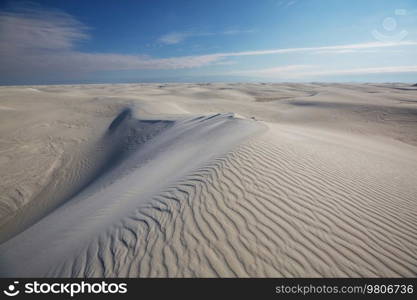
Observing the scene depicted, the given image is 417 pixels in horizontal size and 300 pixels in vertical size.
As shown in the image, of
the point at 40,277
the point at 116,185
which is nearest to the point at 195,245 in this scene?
the point at 40,277

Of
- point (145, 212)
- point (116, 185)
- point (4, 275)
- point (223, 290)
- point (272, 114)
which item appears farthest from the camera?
point (272, 114)

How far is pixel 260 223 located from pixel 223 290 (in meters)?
1.11

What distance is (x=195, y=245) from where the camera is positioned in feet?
10.0

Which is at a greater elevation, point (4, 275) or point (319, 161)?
point (319, 161)

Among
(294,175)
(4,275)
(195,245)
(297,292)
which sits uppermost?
(294,175)

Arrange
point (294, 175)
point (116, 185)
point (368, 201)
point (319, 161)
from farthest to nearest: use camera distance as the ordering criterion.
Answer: point (116, 185) < point (319, 161) < point (294, 175) < point (368, 201)

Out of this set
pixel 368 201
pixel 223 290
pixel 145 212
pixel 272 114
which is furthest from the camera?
pixel 272 114

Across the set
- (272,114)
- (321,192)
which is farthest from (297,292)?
(272,114)

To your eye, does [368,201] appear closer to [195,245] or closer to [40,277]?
[195,245]

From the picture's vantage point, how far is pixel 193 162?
574 cm

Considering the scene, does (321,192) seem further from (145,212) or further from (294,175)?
(145,212)

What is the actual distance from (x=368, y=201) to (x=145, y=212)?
13.5 ft

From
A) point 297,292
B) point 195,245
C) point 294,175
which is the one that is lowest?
point 297,292

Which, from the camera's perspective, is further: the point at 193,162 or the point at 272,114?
the point at 272,114
